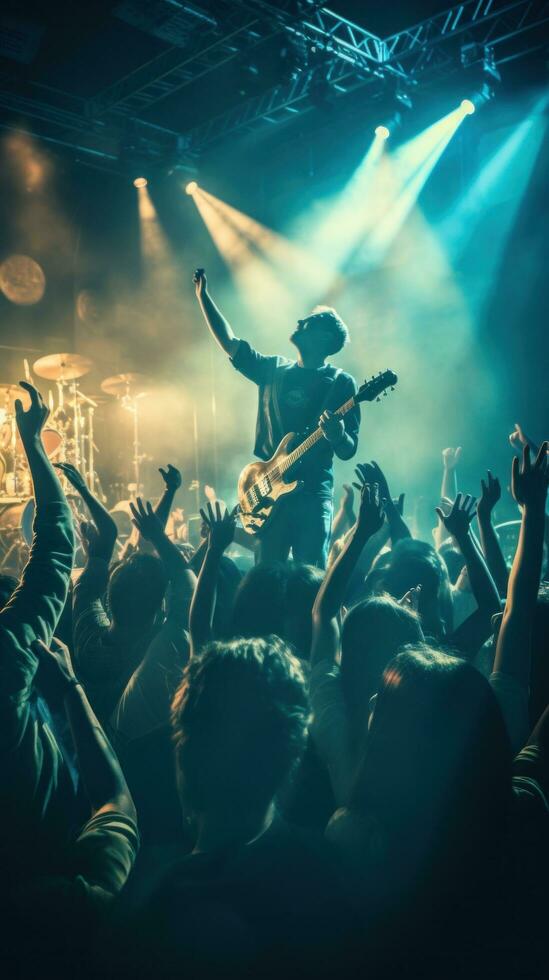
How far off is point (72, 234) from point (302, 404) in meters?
9.00

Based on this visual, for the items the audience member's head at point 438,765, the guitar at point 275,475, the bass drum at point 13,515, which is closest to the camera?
the audience member's head at point 438,765

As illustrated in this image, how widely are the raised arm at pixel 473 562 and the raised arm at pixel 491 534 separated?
61 mm

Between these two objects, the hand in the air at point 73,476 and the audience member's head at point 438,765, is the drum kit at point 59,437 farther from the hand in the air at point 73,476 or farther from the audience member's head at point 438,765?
the audience member's head at point 438,765

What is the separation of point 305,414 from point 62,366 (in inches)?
292

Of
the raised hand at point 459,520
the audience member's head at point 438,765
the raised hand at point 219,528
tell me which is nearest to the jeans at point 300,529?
the raised hand at point 459,520

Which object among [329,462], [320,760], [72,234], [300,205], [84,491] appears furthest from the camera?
[72,234]

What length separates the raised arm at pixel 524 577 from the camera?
1.85 metres

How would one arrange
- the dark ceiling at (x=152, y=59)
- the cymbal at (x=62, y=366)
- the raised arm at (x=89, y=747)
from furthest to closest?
the cymbal at (x=62, y=366) < the dark ceiling at (x=152, y=59) < the raised arm at (x=89, y=747)

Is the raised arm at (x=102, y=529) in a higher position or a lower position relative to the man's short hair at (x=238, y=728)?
higher

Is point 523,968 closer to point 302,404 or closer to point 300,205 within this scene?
point 302,404

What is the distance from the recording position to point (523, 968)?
118 centimetres

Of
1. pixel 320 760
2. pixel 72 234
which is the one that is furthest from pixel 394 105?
pixel 320 760

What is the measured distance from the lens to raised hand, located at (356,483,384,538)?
240 centimetres

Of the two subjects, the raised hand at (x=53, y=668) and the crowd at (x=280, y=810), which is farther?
the raised hand at (x=53, y=668)
